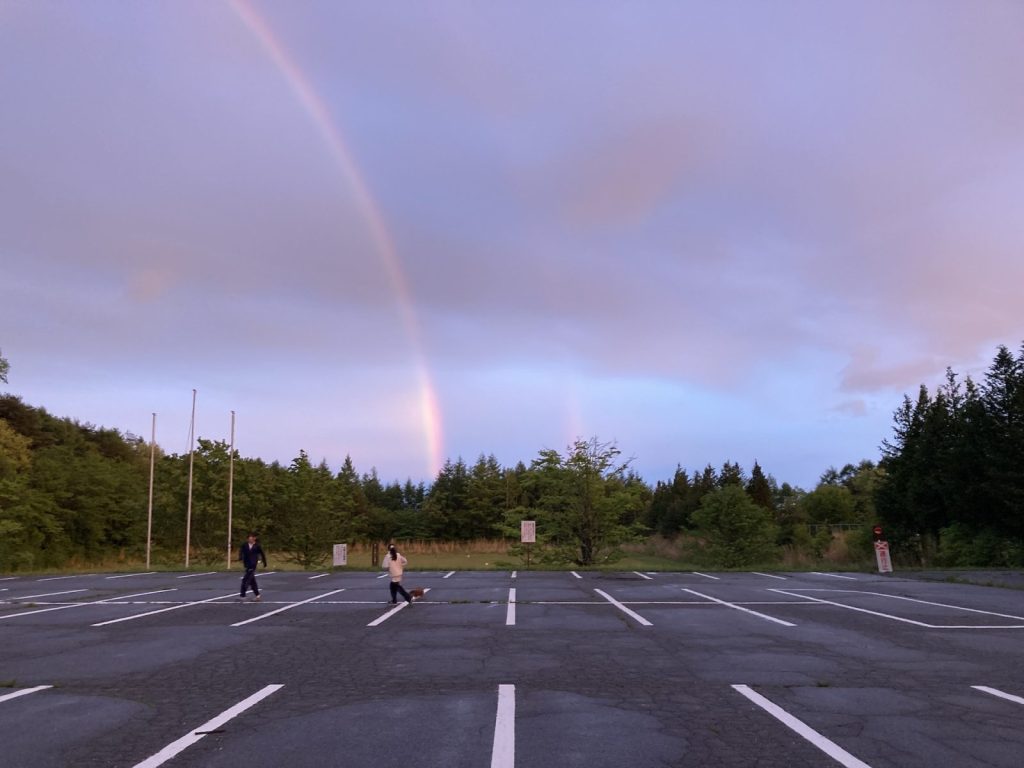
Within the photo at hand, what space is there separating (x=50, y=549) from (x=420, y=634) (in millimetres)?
45811

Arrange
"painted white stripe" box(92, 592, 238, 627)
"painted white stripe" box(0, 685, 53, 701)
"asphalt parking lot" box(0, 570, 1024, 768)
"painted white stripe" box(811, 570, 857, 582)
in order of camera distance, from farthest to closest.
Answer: "painted white stripe" box(811, 570, 857, 582) < "painted white stripe" box(92, 592, 238, 627) < "painted white stripe" box(0, 685, 53, 701) < "asphalt parking lot" box(0, 570, 1024, 768)

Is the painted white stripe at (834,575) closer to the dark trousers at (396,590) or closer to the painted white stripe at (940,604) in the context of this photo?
the painted white stripe at (940,604)

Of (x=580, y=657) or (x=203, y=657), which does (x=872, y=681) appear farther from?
(x=203, y=657)

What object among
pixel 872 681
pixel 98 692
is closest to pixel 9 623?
pixel 98 692

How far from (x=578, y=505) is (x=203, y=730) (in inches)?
1075

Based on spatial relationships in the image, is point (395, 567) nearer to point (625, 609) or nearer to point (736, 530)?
point (625, 609)

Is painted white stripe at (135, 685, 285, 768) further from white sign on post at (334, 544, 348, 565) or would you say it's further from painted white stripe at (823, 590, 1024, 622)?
white sign on post at (334, 544, 348, 565)

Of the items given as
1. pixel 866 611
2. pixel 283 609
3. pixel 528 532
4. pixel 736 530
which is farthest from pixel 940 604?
pixel 736 530

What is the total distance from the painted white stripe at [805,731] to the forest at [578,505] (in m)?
25.5

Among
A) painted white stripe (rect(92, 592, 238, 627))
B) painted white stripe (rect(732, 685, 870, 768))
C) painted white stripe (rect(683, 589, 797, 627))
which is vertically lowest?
painted white stripe (rect(683, 589, 797, 627))

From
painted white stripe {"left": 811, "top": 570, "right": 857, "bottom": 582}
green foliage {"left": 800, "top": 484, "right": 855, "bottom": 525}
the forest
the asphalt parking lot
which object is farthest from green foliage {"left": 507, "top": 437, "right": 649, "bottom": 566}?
green foliage {"left": 800, "top": 484, "right": 855, "bottom": 525}

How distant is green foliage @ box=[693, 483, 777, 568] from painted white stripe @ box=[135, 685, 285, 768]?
35107 millimetres

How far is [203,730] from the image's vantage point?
6219mm

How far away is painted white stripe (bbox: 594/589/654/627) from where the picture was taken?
13090mm
